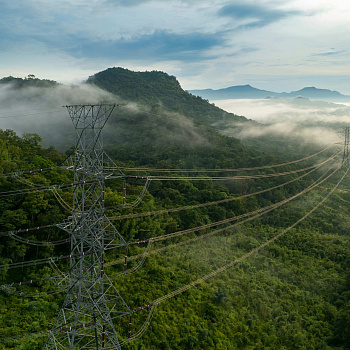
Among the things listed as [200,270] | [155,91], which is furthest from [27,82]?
[200,270]

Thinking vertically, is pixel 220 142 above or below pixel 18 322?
above

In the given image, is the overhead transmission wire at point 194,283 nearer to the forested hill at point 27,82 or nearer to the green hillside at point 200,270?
the green hillside at point 200,270

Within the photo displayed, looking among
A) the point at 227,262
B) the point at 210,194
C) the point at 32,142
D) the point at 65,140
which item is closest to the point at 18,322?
the point at 227,262

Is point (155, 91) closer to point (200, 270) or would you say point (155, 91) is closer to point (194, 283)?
point (200, 270)

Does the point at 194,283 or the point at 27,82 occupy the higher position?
the point at 27,82

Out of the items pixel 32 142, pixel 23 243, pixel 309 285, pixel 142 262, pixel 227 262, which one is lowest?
pixel 309 285

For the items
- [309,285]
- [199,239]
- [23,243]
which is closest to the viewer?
[23,243]

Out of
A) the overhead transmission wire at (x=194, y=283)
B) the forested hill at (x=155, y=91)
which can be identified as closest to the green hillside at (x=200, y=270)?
the overhead transmission wire at (x=194, y=283)

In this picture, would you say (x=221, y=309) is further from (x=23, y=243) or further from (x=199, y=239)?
(x=23, y=243)
